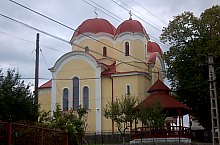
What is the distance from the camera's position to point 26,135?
59.8 feet

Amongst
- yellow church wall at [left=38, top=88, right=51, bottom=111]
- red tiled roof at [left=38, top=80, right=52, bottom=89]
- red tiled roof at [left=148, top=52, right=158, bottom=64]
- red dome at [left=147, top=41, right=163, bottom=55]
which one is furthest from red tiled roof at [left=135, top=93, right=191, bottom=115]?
Answer: red dome at [left=147, top=41, right=163, bottom=55]

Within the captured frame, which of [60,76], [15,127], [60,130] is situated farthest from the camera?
[60,76]

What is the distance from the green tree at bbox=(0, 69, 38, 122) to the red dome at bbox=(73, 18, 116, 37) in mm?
30631

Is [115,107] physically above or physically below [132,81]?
below

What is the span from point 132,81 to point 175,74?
5542 millimetres

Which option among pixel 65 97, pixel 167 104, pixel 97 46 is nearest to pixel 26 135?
pixel 167 104

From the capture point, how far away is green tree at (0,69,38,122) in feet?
79.8

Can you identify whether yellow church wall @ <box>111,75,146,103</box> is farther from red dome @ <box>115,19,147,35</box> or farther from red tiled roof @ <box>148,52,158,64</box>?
red dome @ <box>115,19,147,35</box>

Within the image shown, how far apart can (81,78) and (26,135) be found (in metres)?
34.5

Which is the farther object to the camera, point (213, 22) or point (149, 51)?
point (149, 51)

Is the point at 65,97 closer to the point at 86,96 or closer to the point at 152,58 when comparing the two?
the point at 86,96

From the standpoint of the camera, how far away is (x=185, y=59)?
154ft

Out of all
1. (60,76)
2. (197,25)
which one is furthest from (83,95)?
(197,25)

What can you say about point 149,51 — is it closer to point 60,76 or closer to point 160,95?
point 60,76
